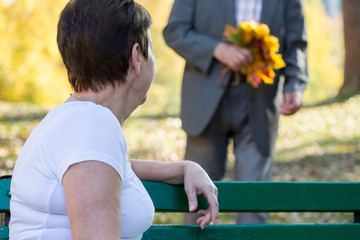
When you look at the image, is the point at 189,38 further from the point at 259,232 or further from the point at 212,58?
the point at 259,232

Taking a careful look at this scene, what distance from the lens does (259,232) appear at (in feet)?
7.12

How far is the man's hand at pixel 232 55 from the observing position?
3459 millimetres

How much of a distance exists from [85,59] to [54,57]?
1683cm

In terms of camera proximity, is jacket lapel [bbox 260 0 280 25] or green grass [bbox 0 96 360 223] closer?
jacket lapel [bbox 260 0 280 25]

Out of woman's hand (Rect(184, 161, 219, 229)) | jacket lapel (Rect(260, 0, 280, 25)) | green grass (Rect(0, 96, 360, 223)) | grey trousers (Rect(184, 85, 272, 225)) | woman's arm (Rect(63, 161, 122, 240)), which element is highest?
jacket lapel (Rect(260, 0, 280, 25))

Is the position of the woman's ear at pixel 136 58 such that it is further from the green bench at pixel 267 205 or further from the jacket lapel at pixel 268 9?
the jacket lapel at pixel 268 9

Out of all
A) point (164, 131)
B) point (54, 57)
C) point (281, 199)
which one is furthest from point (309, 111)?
point (281, 199)

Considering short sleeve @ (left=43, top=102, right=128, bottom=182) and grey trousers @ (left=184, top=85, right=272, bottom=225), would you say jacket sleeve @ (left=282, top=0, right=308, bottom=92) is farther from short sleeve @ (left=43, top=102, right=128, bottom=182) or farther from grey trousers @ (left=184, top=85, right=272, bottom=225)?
short sleeve @ (left=43, top=102, right=128, bottom=182)

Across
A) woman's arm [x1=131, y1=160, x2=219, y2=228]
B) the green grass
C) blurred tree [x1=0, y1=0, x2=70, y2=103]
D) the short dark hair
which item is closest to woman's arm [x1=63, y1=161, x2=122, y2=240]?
the short dark hair

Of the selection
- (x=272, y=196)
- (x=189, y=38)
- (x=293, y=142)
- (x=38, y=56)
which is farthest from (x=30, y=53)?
(x=272, y=196)

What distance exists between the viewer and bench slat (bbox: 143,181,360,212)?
2115 mm

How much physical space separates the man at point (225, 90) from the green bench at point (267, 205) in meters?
1.25

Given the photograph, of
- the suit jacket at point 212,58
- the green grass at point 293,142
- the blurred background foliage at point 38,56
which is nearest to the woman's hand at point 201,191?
the suit jacket at point 212,58

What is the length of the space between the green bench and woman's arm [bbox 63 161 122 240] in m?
0.69
